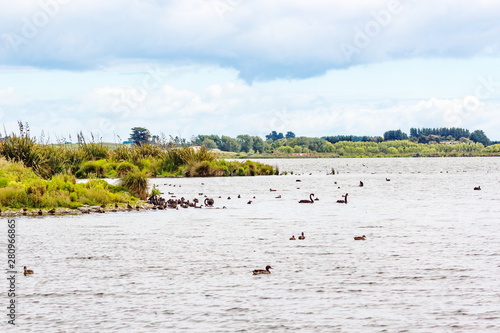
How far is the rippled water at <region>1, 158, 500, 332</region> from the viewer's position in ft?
50.6

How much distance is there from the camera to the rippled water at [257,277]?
50.6 feet

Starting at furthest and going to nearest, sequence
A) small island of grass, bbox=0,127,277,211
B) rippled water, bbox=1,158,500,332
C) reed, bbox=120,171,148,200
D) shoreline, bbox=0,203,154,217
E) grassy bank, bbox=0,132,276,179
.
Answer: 1. grassy bank, bbox=0,132,276,179
2. reed, bbox=120,171,148,200
3. small island of grass, bbox=0,127,277,211
4. shoreline, bbox=0,203,154,217
5. rippled water, bbox=1,158,500,332

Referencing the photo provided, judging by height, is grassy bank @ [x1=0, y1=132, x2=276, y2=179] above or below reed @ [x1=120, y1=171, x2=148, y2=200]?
above

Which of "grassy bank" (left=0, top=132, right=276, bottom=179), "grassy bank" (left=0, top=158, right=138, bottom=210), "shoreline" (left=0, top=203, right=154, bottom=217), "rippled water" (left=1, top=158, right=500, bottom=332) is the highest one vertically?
"grassy bank" (left=0, top=132, right=276, bottom=179)

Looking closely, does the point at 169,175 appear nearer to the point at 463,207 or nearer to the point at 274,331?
the point at 463,207

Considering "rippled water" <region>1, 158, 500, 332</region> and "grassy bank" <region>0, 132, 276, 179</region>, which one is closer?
"rippled water" <region>1, 158, 500, 332</region>

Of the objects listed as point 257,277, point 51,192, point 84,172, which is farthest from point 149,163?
point 257,277

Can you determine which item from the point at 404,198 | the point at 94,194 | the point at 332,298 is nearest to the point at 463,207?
the point at 404,198

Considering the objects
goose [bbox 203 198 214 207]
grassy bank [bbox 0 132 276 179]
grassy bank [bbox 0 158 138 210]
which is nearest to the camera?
grassy bank [bbox 0 158 138 210]

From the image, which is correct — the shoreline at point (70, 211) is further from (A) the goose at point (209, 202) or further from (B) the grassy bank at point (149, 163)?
(B) the grassy bank at point (149, 163)

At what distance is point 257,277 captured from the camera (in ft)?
65.6

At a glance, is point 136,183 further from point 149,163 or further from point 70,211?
point 149,163

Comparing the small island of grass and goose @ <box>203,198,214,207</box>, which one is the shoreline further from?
goose @ <box>203,198,214,207</box>

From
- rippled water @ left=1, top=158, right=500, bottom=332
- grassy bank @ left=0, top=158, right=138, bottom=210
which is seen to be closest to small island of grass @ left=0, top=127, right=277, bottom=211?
grassy bank @ left=0, top=158, right=138, bottom=210
